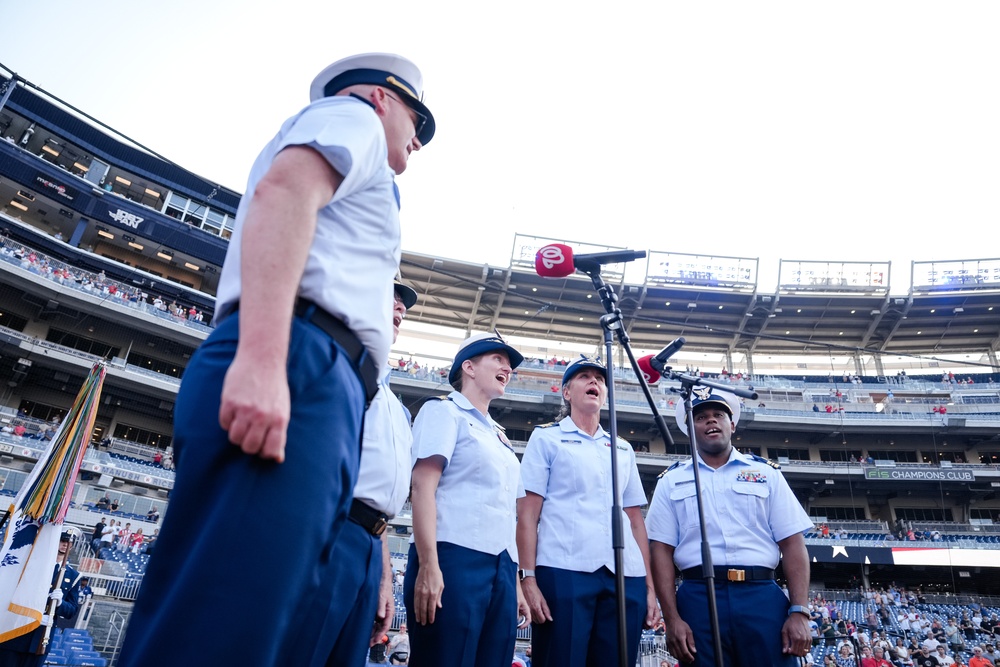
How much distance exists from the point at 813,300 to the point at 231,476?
35972 mm

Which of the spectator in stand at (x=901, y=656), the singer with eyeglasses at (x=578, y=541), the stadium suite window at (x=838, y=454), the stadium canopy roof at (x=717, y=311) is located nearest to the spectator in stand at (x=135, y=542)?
the singer with eyeglasses at (x=578, y=541)

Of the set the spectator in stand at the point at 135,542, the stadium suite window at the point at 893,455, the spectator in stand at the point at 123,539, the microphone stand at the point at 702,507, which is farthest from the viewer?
the stadium suite window at the point at 893,455

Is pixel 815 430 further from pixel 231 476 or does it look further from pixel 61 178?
pixel 61 178

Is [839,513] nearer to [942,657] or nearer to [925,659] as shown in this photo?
[942,657]

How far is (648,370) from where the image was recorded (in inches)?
143

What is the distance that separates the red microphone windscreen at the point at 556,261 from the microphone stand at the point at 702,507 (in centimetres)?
83

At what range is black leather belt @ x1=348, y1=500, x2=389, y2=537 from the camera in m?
2.05

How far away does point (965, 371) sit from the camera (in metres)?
34.9

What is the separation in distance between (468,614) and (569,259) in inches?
71.3

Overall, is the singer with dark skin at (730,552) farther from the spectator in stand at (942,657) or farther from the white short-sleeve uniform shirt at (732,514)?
the spectator in stand at (942,657)

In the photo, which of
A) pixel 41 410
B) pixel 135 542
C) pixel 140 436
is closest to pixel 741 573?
pixel 135 542

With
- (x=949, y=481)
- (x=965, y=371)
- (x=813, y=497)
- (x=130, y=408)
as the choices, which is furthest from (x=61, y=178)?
(x=965, y=371)

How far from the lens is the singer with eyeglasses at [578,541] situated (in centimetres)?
311

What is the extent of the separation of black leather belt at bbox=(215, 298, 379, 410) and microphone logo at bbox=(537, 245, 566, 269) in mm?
2001
